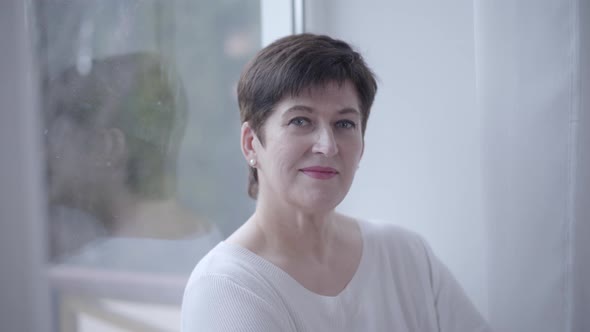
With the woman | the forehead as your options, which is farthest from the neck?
the forehead

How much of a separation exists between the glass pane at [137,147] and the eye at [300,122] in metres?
0.52

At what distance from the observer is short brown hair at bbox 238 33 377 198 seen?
0.91 meters

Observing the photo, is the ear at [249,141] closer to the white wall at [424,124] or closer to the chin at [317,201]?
the chin at [317,201]

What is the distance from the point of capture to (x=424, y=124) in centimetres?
120

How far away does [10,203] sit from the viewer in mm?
1134

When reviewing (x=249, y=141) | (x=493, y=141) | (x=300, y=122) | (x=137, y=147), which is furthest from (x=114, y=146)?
(x=493, y=141)

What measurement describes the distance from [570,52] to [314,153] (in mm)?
584

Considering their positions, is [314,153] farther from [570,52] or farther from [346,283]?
[570,52]

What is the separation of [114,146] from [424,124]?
2.82 feet

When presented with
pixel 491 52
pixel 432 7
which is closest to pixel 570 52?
pixel 491 52

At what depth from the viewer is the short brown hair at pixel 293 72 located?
0.91 meters

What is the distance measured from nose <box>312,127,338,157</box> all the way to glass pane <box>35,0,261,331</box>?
1.80ft

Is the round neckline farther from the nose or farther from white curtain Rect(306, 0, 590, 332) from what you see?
white curtain Rect(306, 0, 590, 332)

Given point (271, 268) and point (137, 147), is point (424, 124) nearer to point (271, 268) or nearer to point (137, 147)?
point (271, 268)
